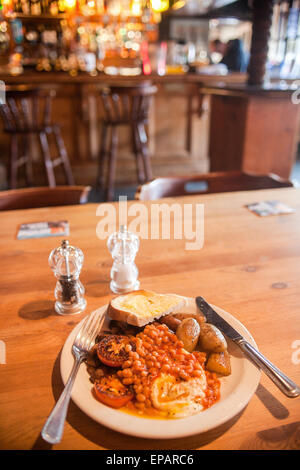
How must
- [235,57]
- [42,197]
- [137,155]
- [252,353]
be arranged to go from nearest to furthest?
1. [252,353]
2. [42,197]
3. [137,155]
4. [235,57]

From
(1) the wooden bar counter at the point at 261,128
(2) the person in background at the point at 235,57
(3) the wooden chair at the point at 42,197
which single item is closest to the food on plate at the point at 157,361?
(3) the wooden chair at the point at 42,197

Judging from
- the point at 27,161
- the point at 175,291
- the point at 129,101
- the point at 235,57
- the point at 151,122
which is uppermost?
the point at 235,57

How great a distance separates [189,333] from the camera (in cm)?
65

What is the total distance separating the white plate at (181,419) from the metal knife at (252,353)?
1cm

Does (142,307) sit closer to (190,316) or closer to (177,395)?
(190,316)

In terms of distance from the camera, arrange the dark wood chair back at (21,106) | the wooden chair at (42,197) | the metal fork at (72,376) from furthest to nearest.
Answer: the dark wood chair back at (21,106) < the wooden chair at (42,197) < the metal fork at (72,376)

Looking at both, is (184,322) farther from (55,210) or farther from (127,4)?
(127,4)

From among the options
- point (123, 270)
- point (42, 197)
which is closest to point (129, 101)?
point (42, 197)

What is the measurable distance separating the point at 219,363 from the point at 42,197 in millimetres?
1273

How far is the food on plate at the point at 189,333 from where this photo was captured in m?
0.64

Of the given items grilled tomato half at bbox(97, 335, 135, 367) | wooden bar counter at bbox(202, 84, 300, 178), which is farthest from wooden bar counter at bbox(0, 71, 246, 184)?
grilled tomato half at bbox(97, 335, 135, 367)

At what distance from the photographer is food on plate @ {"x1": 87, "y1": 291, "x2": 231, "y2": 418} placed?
1.81 ft

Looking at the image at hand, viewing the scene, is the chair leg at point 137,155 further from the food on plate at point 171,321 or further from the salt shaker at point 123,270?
the food on plate at point 171,321
